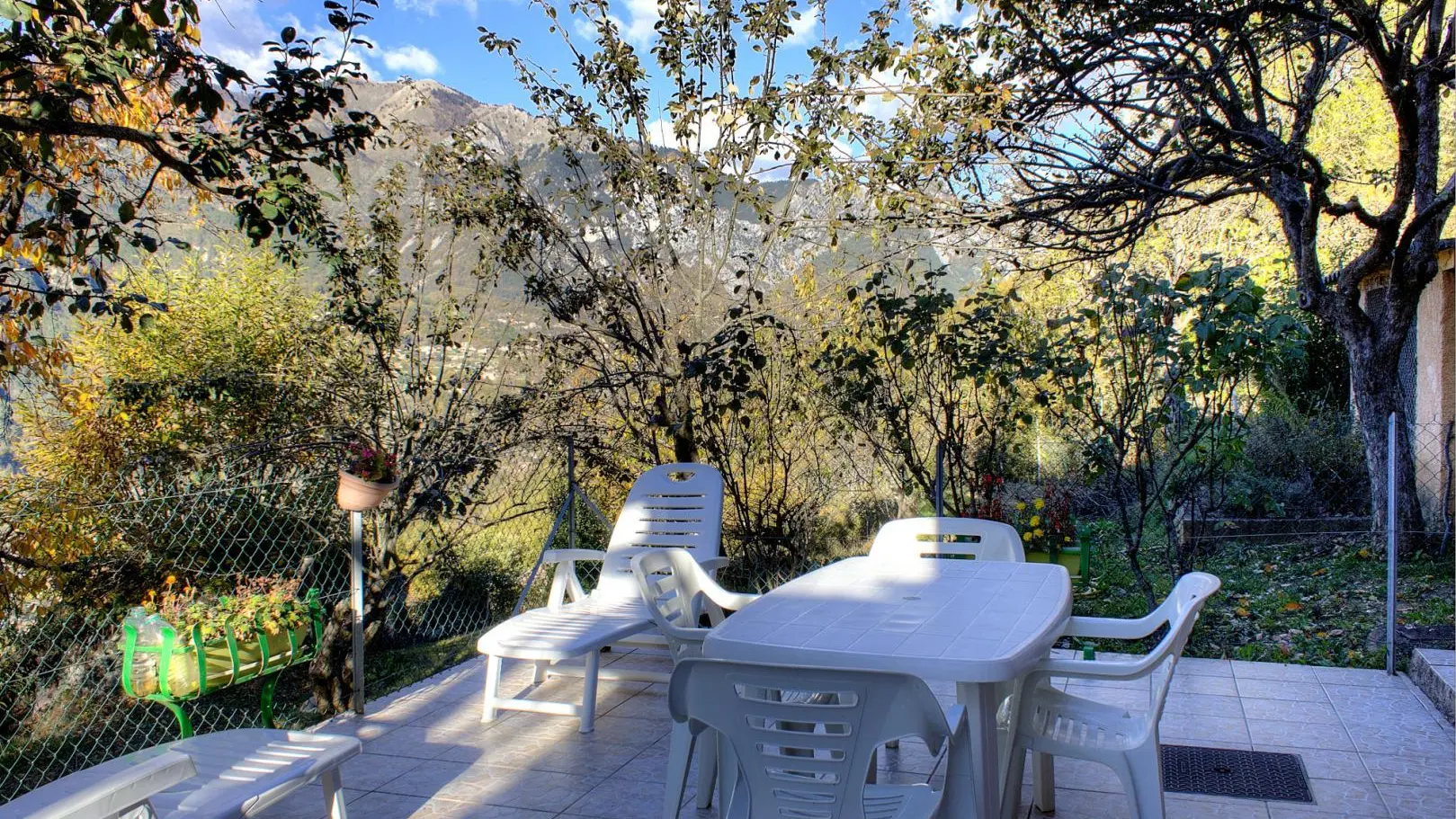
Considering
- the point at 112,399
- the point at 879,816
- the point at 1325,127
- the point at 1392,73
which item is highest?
the point at 1325,127

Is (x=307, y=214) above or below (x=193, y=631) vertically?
above

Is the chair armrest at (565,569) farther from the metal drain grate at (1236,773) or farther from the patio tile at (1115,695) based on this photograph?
the metal drain grate at (1236,773)

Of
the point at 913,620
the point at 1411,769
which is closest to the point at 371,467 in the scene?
the point at 913,620

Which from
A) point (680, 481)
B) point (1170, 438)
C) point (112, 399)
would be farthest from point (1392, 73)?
point (112, 399)

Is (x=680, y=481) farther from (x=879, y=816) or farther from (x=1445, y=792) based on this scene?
(x=1445, y=792)

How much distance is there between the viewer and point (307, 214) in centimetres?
346

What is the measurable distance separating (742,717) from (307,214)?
265 cm

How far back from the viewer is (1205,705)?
4098mm

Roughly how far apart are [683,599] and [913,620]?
2.99 ft

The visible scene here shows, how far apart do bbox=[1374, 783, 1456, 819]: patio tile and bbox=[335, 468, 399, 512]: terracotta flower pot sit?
12.2 ft

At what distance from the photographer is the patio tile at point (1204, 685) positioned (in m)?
4.28

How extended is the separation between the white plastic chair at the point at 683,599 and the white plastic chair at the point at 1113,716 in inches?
33.9

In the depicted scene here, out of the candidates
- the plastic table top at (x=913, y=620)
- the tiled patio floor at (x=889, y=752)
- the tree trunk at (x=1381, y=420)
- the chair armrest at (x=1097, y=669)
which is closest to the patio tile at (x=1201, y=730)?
the tiled patio floor at (x=889, y=752)

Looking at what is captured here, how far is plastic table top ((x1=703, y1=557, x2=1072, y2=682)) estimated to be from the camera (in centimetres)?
216
